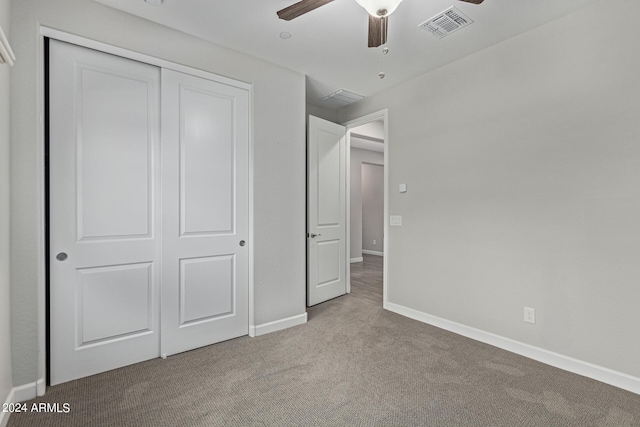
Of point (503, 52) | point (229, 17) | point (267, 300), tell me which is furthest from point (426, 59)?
point (267, 300)

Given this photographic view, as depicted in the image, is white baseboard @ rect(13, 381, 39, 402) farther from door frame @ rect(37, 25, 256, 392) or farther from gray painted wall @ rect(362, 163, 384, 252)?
gray painted wall @ rect(362, 163, 384, 252)

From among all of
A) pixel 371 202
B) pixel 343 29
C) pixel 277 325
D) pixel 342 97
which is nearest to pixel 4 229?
pixel 277 325

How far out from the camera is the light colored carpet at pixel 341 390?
1.76 meters

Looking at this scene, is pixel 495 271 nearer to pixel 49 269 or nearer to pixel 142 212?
pixel 142 212

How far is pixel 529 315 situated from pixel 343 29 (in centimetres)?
284

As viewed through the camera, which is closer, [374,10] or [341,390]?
[374,10]

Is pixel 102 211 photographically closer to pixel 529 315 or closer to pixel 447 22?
pixel 447 22

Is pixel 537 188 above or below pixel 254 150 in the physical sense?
below

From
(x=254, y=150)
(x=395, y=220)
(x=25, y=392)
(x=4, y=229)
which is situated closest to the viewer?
(x=4, y=229)

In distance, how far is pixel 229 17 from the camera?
234 centimetres

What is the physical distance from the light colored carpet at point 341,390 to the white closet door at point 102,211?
0.87 ft

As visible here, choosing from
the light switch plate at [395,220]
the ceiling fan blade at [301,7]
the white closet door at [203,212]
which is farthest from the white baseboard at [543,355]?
the ceiling fan blade at [301,7]

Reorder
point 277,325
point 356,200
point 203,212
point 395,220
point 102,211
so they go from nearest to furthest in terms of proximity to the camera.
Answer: point 102,211 → point 203,212 → point 277,325 → point 395,220 → point 356,200

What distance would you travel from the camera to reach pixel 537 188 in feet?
8.20
